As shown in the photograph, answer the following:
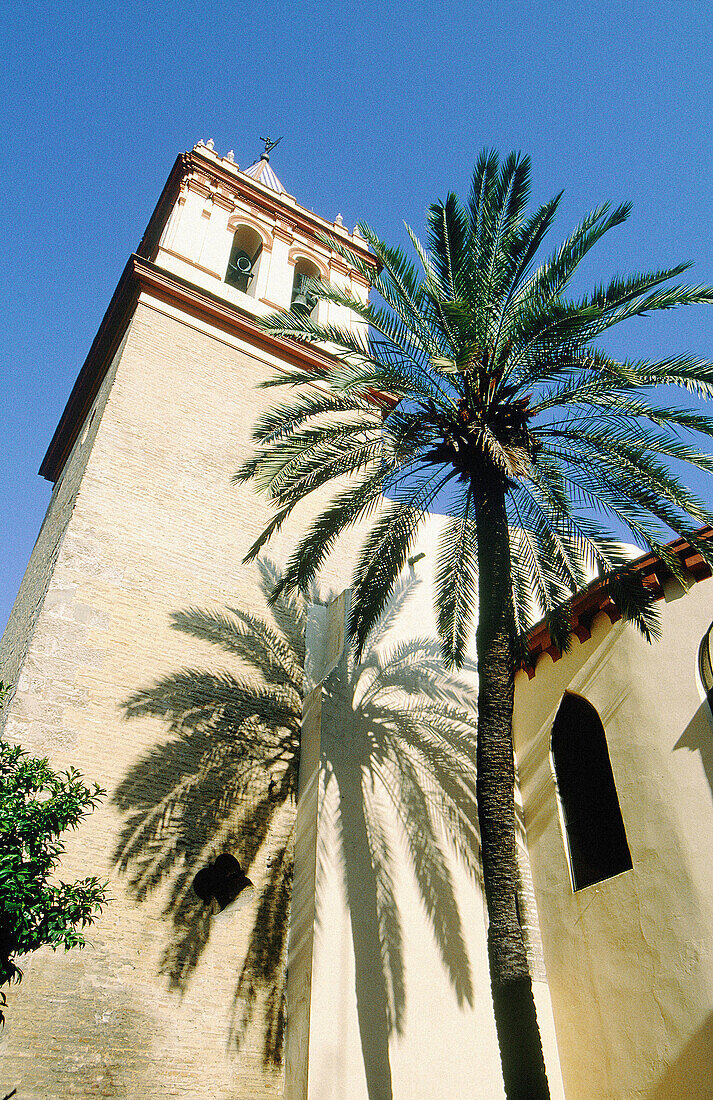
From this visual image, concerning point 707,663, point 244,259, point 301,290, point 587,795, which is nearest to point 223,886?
point 587,795

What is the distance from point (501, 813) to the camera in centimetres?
767

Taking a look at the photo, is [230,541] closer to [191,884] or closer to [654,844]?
[191,884]

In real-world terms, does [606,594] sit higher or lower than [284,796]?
higher

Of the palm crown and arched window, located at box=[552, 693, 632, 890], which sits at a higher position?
the palm crown

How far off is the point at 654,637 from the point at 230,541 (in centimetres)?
621

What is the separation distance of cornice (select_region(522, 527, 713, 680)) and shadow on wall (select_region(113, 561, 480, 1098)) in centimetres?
147

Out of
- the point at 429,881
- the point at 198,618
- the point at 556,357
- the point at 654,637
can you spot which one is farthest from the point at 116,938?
the point at 556,357

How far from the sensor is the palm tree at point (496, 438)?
8.38 metres

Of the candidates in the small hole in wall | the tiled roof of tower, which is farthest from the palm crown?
the tiled roof of tower

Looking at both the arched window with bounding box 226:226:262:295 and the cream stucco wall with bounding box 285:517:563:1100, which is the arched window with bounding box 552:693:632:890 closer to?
the cream stucco wall with bounding box 285:517:563:1100

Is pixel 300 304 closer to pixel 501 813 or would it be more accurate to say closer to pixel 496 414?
pixel 496 414

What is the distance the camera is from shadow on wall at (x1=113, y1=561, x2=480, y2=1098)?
8922 mm

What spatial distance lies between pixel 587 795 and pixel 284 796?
3.60 metres

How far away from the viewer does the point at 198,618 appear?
451 inches
